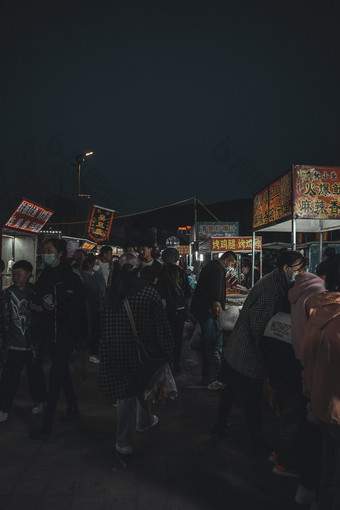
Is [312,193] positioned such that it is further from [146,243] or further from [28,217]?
[28,217]

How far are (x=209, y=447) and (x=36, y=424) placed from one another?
1.95 metres

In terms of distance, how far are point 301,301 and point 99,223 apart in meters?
14.7

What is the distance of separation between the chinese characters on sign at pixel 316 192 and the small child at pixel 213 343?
1935 mm

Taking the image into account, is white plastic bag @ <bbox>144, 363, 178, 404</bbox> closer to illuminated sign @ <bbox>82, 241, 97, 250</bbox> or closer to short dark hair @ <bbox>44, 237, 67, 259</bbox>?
short dark hair @ <bbox>44, 237, 67, 259</bbox>

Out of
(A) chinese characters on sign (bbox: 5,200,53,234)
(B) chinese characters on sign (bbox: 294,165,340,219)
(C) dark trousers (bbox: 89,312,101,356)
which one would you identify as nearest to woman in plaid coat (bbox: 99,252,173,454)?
(C) dark trousers (bbox: 89,312,101,356)

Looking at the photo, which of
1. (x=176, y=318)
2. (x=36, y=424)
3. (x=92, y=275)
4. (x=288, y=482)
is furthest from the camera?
(x=92, y=275)

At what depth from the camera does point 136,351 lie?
10.8ft

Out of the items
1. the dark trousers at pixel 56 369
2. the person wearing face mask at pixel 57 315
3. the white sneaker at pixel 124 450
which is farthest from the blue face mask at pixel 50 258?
the white sneaker at pixel 124 450

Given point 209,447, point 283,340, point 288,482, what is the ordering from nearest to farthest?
point 288,482
point 283,340
point 209,447

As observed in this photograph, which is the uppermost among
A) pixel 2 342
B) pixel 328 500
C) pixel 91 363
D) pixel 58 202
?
pixel 58 202

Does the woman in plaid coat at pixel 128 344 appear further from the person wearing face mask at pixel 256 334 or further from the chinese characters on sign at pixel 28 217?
the chinese characters on sign at pixel 28 217

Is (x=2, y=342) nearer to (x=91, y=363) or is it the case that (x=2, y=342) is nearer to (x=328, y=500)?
(x=91, y=363)

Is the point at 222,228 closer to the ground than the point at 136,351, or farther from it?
farther from it

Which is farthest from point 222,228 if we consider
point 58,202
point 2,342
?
point 2,342
